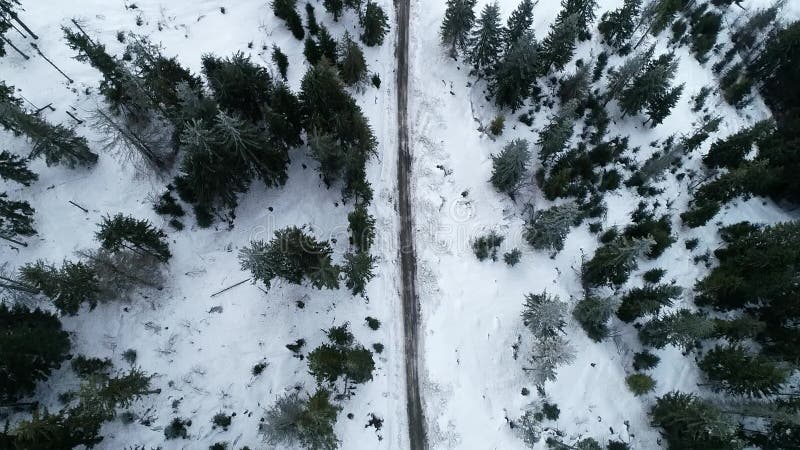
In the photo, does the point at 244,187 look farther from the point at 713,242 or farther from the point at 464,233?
the point at 713,242

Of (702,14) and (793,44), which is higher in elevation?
(702,14)

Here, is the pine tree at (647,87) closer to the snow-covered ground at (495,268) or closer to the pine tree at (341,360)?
the snow-covered ground at (495,268)

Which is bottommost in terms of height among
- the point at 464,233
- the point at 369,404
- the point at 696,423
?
the point at 696,423

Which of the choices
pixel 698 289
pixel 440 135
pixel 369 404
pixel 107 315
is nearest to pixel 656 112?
pixel 698 289

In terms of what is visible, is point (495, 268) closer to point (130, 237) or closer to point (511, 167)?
point (511, 167)

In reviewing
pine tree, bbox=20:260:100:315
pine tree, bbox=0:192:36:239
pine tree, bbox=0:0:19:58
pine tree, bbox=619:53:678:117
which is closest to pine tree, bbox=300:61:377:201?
pine tree, bbox=20:260:100:315

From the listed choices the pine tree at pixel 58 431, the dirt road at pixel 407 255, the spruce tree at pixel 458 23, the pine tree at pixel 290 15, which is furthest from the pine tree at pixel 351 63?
the pine tree at pixel 58 431

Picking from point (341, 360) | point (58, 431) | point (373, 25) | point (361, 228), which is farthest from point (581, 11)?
point (58, 431)
